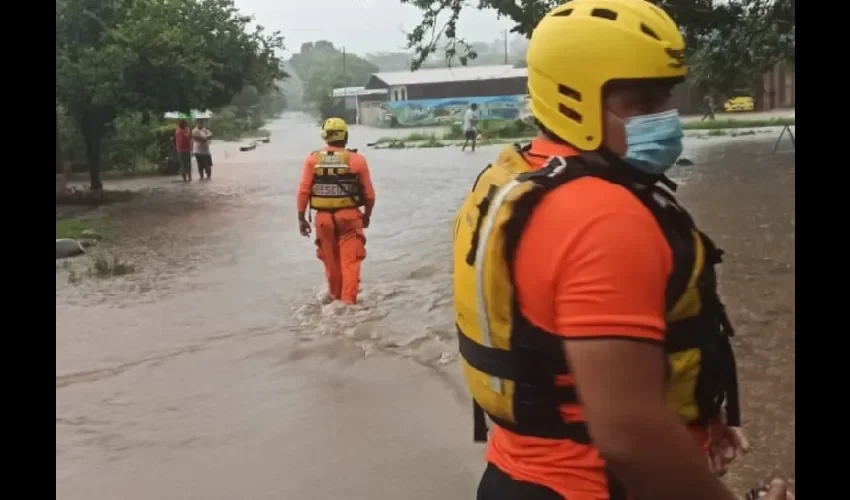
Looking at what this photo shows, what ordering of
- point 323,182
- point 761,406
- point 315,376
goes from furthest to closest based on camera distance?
point 323,182 → point 315,376 → point 761,406

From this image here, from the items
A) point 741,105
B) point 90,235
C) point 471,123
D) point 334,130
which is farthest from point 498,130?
point 334,130

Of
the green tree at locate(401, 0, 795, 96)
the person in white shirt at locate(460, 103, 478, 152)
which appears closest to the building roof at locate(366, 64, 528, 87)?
the person in white shirt at locate(460, 103, 478, 152)

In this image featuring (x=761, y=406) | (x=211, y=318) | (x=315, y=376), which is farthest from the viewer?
(x=211, y=318)

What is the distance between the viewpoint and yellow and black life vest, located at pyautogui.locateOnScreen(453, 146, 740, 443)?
165cm

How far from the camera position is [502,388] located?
1.80 m

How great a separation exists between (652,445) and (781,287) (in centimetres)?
738

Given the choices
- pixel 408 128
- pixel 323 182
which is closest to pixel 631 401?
pixel 323 182

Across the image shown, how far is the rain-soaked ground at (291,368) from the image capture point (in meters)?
5.12

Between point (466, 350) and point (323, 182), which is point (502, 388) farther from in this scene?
point (323, 182)

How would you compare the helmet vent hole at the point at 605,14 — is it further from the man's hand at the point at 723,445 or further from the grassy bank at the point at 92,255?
the grassy bank at the point at 92,255

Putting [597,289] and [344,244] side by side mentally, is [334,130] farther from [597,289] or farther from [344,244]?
[597,289]

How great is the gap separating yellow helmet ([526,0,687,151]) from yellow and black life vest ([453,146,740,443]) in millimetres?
86

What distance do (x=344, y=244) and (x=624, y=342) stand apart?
270 inches

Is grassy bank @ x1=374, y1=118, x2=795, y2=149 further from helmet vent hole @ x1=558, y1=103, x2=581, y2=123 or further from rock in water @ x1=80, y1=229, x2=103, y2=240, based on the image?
helmet vent hole @ x1=558, y1=103, x2=581, y2=123
